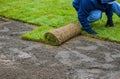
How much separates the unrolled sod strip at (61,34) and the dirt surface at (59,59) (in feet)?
0.34

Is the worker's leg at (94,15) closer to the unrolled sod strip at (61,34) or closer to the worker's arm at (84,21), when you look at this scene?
the worker's arm at (84,21)

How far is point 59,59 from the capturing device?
18.9ft

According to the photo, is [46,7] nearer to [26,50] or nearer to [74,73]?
[26,50]

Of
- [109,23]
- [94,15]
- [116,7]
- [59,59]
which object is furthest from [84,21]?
[59,59]

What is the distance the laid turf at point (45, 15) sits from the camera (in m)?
6.89

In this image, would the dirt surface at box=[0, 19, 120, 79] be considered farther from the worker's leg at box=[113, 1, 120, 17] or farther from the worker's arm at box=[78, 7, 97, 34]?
the worker's leg at box=[113, 1, 120, 17]

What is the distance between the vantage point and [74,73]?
522 cm

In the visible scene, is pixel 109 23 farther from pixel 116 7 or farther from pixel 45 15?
pixel 45 15

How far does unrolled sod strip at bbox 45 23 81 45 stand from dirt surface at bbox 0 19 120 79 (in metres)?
0.10

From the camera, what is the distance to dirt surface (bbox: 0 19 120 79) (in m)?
5.19

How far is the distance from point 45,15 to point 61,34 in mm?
1942

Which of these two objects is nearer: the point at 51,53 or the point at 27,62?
the point at 27,62

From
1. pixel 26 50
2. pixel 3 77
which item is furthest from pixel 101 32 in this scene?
pixel 3 77

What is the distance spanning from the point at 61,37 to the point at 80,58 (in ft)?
2.24
